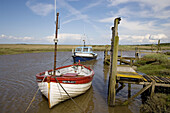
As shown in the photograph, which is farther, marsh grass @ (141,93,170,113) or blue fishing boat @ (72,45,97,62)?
blue fishing boat @ (72,45,97,62)

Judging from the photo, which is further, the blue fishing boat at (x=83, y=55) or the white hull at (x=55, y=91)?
the blue fishing boat at (x=83, y=55)

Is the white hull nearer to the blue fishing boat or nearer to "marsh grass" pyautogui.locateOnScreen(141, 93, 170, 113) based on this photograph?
"marsh grass" pyautogui.locateOnScreen(141, 93, 170, 113)

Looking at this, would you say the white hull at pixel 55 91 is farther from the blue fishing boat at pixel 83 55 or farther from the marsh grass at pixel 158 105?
the blue fishing boat at pixel 83 55

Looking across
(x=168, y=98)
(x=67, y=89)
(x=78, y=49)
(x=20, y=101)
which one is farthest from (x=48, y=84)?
(x=78, y=49)

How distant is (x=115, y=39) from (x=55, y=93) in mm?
4380

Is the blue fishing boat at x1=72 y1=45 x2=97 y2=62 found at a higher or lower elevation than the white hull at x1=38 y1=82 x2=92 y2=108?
higher

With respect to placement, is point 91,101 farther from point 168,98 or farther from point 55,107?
point 168,98

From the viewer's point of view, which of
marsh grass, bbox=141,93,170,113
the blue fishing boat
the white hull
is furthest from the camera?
the blue fishing boat

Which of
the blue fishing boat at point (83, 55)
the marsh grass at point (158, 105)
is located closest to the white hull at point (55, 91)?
the marsh grass at point (158, 105)

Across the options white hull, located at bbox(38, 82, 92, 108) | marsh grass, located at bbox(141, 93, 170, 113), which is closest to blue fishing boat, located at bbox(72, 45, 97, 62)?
white hull, located at bbox(38, 82, 92, 108)

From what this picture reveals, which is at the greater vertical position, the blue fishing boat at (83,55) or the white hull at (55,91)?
the blue fishing boat at (83,55)

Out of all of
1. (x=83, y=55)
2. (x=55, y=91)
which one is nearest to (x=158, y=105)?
(x=55, y=91)

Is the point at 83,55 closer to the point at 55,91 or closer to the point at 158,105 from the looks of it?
the point at 55,91

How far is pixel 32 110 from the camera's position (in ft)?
21.1
